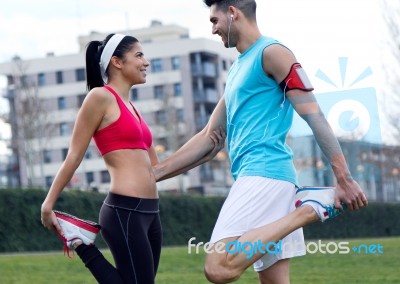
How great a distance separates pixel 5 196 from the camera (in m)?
27.1

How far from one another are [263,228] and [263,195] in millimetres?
179

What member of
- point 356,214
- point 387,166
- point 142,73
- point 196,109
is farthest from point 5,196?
point 196,109

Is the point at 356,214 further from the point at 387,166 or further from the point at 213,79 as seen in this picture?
the point at 213,79

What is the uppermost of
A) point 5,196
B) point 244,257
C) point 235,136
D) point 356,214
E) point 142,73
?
point 142,73

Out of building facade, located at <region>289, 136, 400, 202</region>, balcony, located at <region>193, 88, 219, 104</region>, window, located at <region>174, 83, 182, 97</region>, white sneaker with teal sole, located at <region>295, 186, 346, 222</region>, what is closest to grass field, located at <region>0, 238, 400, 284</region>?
building facade, located at <region>289, 136, 400, 202</region>

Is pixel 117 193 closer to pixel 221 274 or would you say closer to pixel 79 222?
pixel 79 222

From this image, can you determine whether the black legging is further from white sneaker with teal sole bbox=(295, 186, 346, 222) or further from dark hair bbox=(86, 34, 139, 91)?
white sneaker with teal sole bbox=(295, 186, 346, 222)

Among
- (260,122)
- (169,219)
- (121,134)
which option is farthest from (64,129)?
(260,122)

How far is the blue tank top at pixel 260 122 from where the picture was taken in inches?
225

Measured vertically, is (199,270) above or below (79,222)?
below

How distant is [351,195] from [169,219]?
30.4 m

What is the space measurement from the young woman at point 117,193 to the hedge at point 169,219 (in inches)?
822

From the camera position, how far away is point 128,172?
6125mm

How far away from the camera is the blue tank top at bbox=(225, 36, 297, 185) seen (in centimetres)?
572
